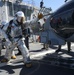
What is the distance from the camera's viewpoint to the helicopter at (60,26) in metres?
7.26

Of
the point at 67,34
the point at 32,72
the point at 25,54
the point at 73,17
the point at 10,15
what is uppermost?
the point at 10,15

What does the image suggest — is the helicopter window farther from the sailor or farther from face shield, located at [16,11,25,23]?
face shield, located at [16,11,25,23]

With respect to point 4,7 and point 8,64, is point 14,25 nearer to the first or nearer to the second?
point 8,64

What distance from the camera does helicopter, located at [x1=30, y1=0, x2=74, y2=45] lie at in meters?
7.26

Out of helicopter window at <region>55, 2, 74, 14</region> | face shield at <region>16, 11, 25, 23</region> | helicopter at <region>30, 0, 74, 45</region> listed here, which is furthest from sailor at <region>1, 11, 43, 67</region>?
helicopter window at <region>55, 2, 74, 14</region>

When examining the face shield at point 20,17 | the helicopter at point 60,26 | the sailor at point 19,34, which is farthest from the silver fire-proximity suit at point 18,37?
the helicopter at point 60,26

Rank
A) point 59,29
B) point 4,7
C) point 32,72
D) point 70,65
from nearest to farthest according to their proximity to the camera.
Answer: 1. point 32,72
2. point 70,65
3. point 59,29
4. point 4,7

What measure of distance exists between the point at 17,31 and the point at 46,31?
122 cm

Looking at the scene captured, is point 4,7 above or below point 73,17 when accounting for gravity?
above

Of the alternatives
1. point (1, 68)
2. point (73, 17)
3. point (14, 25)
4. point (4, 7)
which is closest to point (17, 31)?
point (14, 25)

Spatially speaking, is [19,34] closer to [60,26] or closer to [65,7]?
[60,26]

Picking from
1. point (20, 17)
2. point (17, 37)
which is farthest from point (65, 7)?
point (17, 37)

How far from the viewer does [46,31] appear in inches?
330

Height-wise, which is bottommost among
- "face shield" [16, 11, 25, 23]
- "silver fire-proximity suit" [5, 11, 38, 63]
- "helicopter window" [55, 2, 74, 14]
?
"silver fire-proximity suit" [5, 11, 38, 63]
